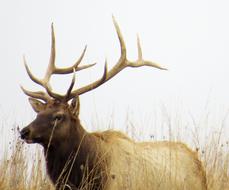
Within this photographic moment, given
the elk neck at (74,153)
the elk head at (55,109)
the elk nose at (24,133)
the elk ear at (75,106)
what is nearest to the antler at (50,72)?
the elk head at (55,109)

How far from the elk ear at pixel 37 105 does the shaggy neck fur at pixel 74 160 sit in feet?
1.27

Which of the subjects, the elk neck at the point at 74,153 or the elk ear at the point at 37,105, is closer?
the elk neck at the point at 74,153

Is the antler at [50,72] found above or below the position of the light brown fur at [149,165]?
above

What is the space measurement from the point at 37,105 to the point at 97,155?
82cm

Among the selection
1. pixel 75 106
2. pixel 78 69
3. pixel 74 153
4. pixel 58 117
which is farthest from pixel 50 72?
pixel 74 153

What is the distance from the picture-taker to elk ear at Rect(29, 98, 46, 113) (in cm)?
689

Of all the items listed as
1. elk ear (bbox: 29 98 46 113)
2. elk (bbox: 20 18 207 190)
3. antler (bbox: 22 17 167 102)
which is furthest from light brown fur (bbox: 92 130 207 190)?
elk ear (bbox: 29 98 46 113)

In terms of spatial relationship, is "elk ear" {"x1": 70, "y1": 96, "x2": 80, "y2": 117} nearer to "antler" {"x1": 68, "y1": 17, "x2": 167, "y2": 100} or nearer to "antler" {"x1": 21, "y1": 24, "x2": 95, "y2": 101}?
"antler" {"x1": 68, "y1": 17, "x2": 167, "y2": 100}

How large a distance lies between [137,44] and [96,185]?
201cm

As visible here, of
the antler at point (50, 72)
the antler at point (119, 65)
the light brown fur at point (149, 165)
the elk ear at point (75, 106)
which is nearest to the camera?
the light brown fur at point (149, 165)

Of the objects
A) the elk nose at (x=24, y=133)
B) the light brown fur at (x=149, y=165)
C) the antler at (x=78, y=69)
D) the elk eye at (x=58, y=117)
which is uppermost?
the antler at (x=78, y=69)

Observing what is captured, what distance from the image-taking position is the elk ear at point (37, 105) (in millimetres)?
6891

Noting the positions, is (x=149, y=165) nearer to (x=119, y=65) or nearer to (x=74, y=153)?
(x=74, y=153)

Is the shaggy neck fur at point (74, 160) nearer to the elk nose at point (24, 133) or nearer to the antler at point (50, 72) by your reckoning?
the elk nose at point (24, 133)
